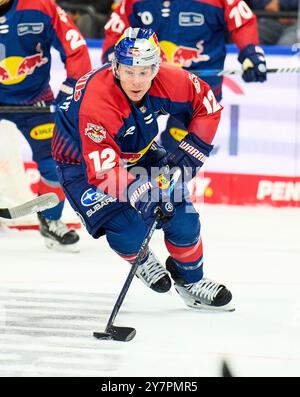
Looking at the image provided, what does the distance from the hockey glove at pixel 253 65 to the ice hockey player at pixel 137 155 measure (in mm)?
1393

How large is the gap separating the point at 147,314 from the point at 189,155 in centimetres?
68

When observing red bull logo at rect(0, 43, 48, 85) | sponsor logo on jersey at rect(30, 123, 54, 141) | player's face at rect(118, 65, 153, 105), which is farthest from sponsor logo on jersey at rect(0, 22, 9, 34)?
player's face at rect(118, 65, 153, 105)

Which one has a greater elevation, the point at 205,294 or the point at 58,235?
the point at 205,294

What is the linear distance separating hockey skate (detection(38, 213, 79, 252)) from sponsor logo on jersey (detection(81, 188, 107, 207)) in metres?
1.33

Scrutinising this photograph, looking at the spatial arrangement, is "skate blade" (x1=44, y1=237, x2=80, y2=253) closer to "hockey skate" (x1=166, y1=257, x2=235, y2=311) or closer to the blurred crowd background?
"hockey skate" (x1=166, y1=257, x2=235, y2=311)

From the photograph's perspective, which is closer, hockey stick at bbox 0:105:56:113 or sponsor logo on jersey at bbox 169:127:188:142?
hockey stick at bbox 0:105:56:113

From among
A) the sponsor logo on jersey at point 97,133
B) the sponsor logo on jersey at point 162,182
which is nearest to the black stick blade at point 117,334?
the sponsor logo on jersey at point 162,182

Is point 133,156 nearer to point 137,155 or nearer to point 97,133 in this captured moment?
point 137,155

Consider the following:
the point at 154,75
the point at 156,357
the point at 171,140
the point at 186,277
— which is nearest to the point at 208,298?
the point at 186,277

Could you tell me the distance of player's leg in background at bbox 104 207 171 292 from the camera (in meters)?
4.45

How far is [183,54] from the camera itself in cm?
634

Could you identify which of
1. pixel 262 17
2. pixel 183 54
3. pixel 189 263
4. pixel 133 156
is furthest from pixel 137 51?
pixel 262 17

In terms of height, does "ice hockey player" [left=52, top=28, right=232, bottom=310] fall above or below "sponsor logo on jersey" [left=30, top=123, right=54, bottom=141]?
above

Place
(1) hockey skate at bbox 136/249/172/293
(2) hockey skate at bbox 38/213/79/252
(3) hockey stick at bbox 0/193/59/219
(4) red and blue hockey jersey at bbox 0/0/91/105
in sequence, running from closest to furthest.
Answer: (1) hockey skate at bbox 136/249/172/293, (3) hockey stick at bbox 0/193/59/219, (4) red and blue hockey jersey at bbox 0/0/91/105, (2) hockey skate at bbox 38/213/79/252
